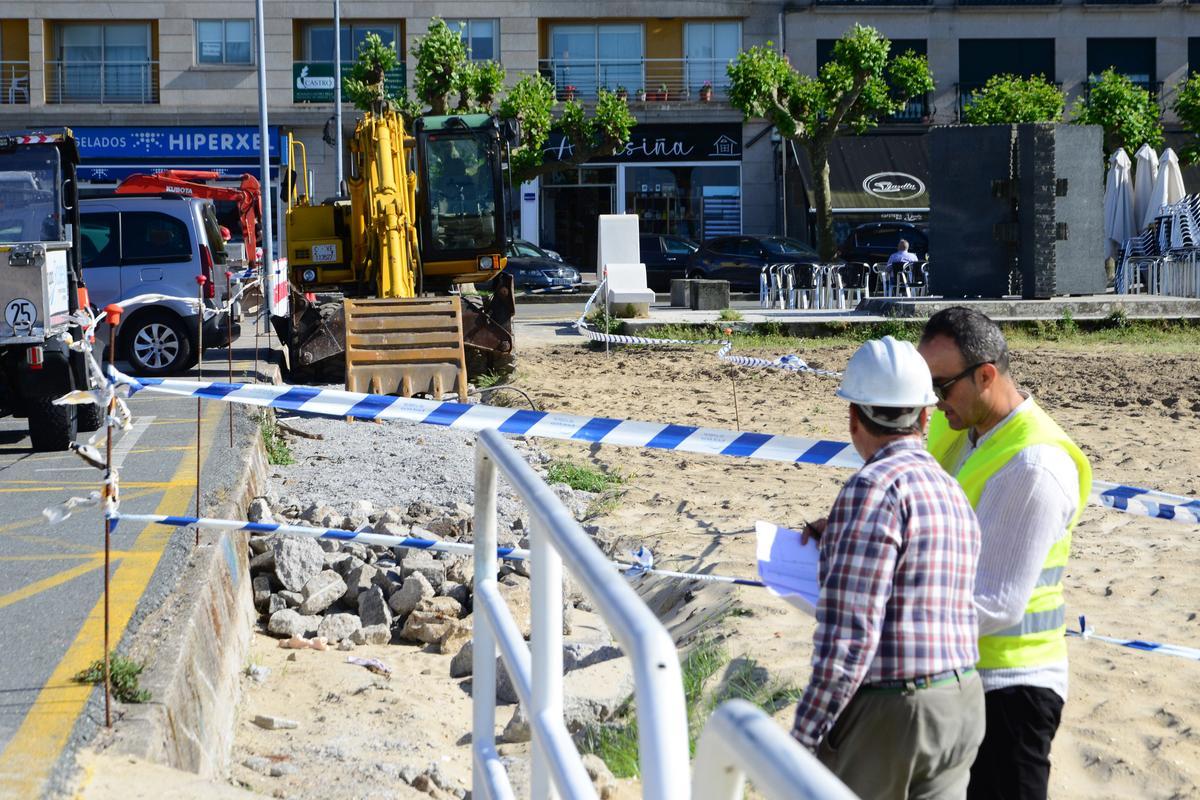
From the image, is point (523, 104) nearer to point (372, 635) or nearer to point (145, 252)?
point (145, 252)

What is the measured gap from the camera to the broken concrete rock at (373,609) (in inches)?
308

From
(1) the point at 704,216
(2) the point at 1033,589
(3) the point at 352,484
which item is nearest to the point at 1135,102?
(1) the point at 704,216

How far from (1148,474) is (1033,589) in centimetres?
781

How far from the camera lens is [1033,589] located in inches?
140

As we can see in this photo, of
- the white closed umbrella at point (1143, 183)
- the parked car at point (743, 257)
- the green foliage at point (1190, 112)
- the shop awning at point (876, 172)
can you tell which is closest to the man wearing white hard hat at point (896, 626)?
the white closed umbrella at point (1143, 183)

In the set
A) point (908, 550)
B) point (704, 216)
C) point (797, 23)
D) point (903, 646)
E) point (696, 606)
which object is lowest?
point (696, 606)

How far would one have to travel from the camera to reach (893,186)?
42.9m

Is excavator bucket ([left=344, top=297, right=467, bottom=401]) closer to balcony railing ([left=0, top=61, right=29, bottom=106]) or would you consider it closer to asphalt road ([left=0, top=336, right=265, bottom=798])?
asphalt road ([left=0, top=336, right=265, bottom=798])

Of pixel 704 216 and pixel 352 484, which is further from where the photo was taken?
pixel 704 216

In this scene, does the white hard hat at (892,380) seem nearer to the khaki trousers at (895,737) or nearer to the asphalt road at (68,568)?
the khaki trousers at (895,737)

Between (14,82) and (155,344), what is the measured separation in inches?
1177

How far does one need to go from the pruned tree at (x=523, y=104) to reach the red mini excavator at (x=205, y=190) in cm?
917

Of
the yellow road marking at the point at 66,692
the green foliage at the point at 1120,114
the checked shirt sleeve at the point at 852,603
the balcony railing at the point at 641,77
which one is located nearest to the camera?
the checked shirt sleeve at the point at 852,603

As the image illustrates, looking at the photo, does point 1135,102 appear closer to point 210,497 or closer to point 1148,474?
point 1148,474
